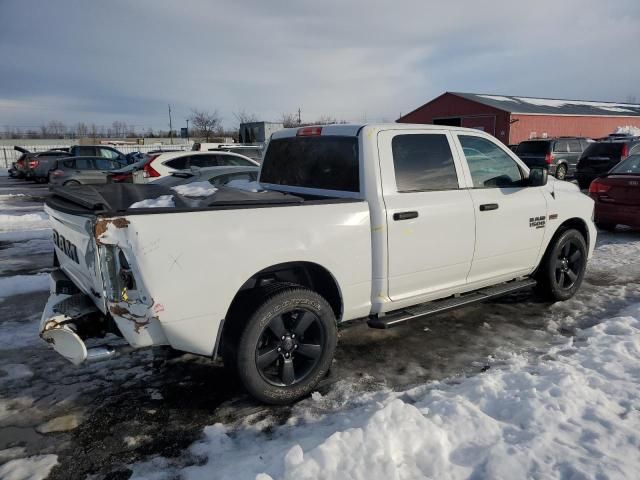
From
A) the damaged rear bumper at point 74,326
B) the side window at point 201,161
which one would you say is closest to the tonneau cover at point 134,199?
the damaged rear bumper at point 74,326

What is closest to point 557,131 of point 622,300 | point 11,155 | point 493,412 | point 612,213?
point 612,213

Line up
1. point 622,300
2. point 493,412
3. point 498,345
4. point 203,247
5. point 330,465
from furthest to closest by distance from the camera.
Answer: point 622,300
point 498,345
point 493,412
point 203,247
point 330,465

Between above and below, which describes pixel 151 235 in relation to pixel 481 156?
below

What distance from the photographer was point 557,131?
34.4m

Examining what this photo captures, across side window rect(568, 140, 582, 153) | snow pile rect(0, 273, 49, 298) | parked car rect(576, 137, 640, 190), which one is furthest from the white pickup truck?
side window rect(568, 140, 582, 153)

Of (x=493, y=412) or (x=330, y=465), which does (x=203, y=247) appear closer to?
(x=330, y=465)

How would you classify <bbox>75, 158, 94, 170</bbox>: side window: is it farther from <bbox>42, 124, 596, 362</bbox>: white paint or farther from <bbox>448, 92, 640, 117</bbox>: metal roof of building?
<bbox>448, 92, 640, 117</bbox>: metal roof of building

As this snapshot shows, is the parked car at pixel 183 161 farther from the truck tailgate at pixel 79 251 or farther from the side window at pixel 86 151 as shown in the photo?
the side window at pixel 86 151

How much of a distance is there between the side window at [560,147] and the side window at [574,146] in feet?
0.95

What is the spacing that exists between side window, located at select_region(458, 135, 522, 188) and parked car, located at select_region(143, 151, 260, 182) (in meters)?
7.59

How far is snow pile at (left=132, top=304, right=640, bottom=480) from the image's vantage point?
247cm

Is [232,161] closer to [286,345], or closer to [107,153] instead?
[286,345]

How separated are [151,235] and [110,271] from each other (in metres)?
0.33

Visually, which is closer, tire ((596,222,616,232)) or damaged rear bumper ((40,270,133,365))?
damaged rear bumper ((40,270,133,365))
